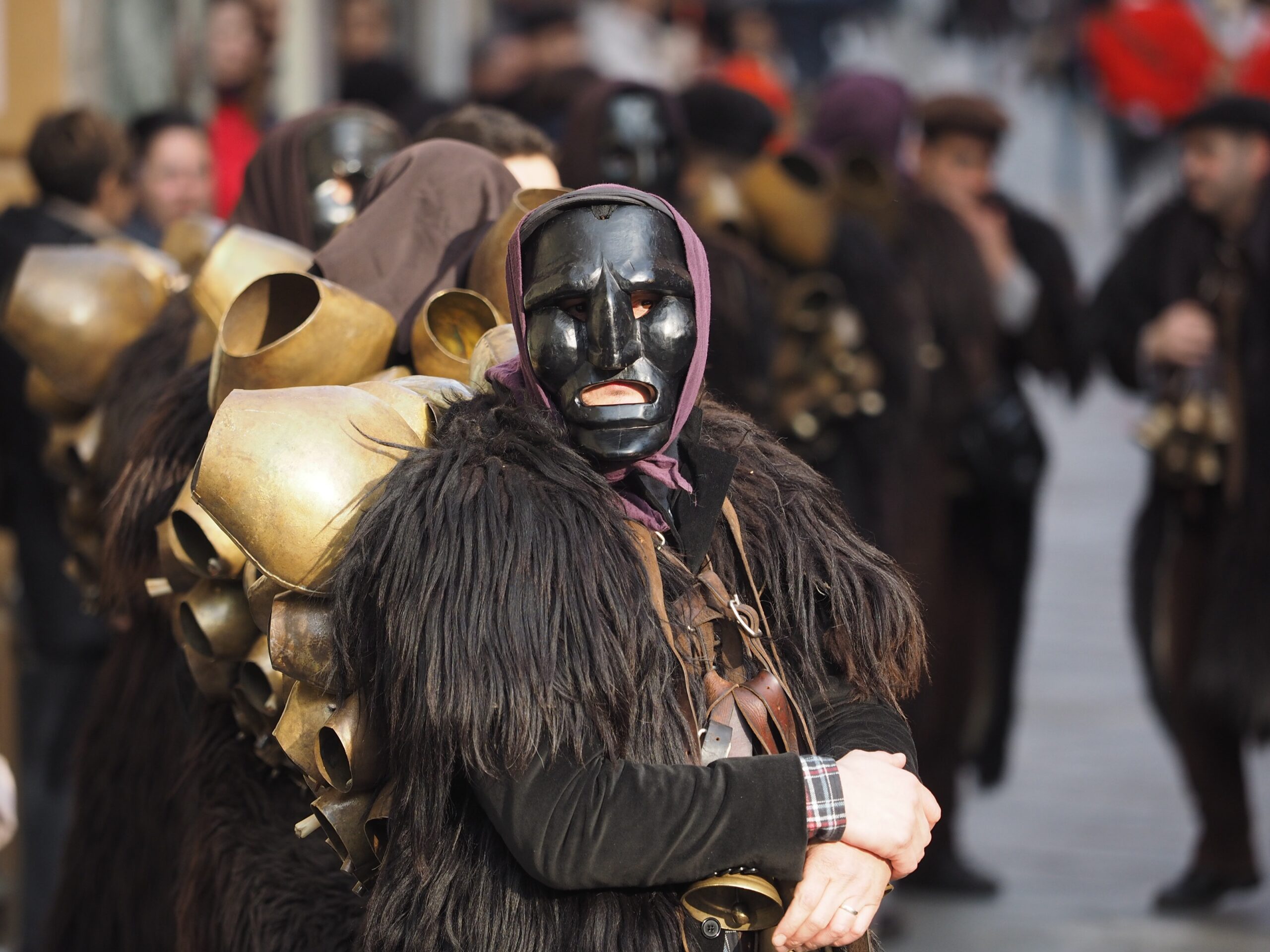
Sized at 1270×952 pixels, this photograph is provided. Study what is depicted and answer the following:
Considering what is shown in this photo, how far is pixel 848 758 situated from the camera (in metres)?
2.11

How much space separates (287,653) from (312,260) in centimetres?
103

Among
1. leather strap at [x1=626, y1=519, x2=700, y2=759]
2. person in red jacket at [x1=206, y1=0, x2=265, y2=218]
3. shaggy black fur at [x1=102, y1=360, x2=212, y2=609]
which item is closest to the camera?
leather strap at [x1=626, y1=519, x2=700, y2=759]

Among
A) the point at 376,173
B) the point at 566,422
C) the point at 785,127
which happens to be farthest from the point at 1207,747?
the point at 785,127

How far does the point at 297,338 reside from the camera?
2.66 metres

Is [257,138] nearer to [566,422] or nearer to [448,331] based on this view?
[448,331]

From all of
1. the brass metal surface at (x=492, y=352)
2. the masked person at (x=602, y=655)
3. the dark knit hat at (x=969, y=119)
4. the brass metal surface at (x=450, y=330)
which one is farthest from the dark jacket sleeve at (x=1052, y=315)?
the masked person at (x=602, y=655)

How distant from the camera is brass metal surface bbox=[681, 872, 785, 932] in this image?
6.79 feet

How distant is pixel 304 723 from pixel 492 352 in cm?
55

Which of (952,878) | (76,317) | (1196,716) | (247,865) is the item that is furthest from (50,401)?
(1196,716)

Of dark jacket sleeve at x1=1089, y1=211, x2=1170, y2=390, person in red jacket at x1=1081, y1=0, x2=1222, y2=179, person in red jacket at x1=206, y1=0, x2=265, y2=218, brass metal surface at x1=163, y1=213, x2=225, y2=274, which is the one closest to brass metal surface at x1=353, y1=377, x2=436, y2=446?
brass metal surface at x1=163, y1=213, x2=225, y2=274

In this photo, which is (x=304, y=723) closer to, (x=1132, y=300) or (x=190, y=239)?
(x=190, y=239)

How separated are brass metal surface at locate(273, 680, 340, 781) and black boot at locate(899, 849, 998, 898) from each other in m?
3.17

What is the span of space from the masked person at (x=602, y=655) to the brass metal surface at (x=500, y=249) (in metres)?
0.55

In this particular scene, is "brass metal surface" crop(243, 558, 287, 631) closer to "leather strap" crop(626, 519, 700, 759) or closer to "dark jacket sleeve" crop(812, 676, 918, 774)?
"leather strap" crop(626, 519, 700, 759)
